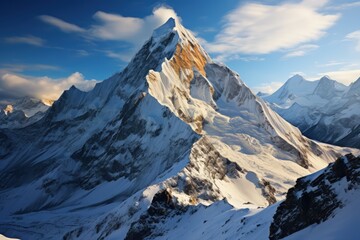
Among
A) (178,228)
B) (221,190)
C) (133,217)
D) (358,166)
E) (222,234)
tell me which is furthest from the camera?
(221,190)

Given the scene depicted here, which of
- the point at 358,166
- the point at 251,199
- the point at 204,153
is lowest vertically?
the point at 251,199

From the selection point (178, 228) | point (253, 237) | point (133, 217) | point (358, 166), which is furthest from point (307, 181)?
point (133, 217)

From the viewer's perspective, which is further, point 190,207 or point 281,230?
point 190,207

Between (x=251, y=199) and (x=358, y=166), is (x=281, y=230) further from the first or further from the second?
(x=251, y=199)

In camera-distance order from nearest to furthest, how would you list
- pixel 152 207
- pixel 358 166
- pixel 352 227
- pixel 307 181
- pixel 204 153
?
1. pixel 352 227
2. pixel 358 166
3. pixel 307 181
4. pixel 152 207
5. pixel 204 153

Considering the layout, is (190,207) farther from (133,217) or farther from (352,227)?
(352,227)

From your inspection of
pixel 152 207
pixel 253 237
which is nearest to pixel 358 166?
pixel 253 237

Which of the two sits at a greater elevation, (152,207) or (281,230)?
(152,207)
